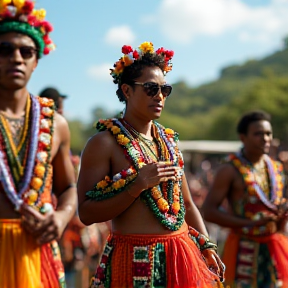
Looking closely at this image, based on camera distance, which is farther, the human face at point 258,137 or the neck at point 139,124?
the human face at point 258,137

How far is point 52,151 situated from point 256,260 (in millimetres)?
3276

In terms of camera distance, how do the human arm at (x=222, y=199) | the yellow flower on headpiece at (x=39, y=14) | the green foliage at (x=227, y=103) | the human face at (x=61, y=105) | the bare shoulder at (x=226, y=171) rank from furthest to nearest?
the green foliage at (x=227, y=103), the bare shoulder at (x=226, y=171), the human arm at (x=222, y=199), the human face at (x=61, y=105), the yellow flower on headpiece at (x=39, y=14)

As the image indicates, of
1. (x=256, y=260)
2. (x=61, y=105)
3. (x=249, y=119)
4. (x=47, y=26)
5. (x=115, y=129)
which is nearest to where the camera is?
(x=115, y=129)

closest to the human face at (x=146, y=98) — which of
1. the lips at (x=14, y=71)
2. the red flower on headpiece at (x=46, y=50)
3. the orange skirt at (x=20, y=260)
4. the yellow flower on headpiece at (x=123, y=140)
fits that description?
the yellow flower on headpiece at (x=123, y=140)

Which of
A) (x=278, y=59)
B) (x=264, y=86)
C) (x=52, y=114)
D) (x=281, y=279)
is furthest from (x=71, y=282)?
(x=278, y=59)

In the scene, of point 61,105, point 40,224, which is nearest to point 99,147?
point 40,224

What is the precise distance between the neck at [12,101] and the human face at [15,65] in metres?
0.06

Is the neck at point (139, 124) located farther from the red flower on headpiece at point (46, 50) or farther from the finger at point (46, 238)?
the finger at point (46, 238)

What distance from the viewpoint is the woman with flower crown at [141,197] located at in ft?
13.6

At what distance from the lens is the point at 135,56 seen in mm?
4508

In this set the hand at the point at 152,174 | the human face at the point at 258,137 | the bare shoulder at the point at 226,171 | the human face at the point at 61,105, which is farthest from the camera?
the human face at the point at 258,137

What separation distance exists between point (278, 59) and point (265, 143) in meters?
127

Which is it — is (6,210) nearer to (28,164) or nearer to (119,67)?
(28,164)

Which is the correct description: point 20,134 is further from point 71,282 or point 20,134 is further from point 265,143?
point 71,282
